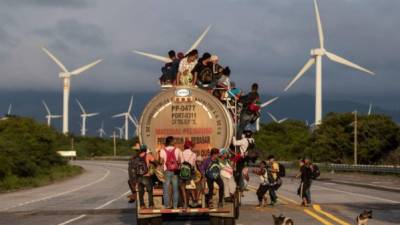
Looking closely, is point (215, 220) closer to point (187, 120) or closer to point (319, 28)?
point (187, 120)

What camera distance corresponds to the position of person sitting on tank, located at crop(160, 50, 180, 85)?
60.6ft

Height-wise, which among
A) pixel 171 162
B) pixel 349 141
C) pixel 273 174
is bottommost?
pixel 273 174

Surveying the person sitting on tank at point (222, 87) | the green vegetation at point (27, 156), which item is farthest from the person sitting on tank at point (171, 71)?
the green vegetation at point (27, 156)

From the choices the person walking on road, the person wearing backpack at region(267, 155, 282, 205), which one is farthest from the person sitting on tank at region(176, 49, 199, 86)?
the person walking on road

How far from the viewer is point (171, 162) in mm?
16469

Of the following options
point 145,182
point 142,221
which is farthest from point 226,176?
point 142,221

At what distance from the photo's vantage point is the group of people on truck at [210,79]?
18141 mm

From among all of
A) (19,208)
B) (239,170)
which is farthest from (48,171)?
(239,170)

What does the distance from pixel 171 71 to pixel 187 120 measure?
181cm

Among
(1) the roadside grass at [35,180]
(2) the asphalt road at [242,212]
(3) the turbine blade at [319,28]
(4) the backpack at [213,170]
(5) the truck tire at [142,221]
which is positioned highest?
(3) the turbine blade at [319,28]

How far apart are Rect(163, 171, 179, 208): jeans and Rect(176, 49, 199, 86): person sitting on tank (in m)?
2.45

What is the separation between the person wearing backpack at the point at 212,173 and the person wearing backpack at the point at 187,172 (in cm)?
26

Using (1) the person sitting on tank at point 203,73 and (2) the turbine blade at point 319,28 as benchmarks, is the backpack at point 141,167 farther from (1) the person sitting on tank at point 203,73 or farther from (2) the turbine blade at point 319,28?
(2) the turbine blade at point 319,28

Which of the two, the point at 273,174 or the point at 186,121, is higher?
the point at 186,121
